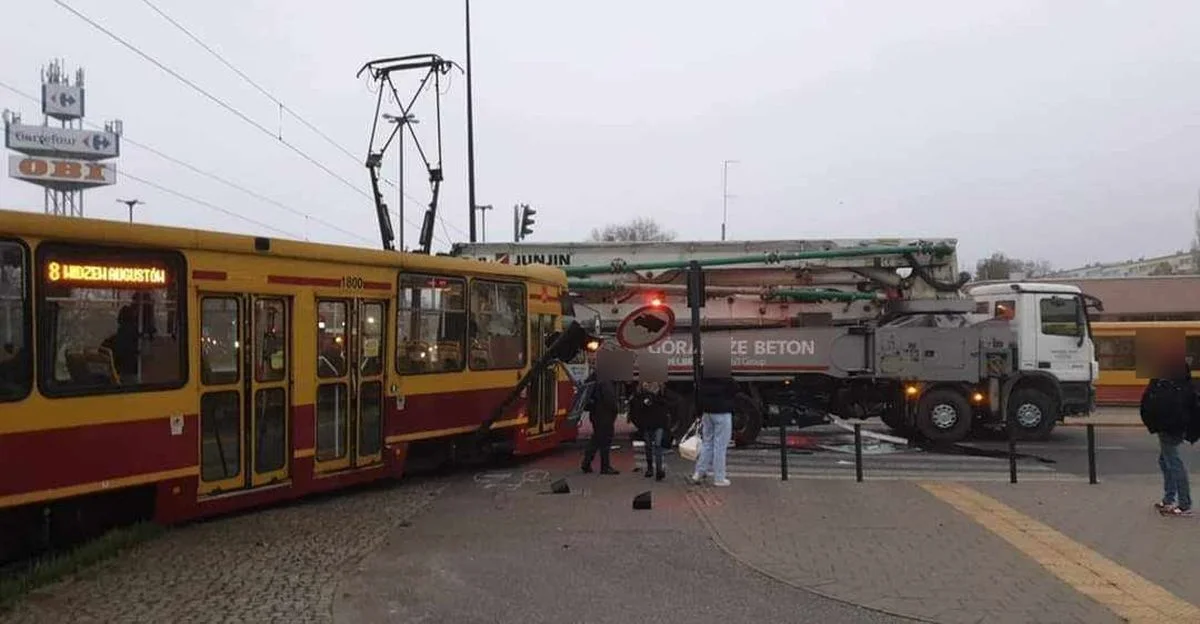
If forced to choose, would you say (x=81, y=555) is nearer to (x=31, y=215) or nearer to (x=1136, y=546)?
(x=31, y=215)

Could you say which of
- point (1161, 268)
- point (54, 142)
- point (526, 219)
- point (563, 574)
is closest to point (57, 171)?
point (54, 142)

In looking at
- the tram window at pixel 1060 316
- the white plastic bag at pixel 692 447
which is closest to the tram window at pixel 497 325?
the white plastic bag at pixel 692 447

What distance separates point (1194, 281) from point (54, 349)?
4844 centimetres

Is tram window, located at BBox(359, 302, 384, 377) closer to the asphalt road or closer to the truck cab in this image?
the asphalt road

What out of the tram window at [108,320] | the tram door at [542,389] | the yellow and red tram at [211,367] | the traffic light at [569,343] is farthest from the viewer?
the tram door at [542,389]

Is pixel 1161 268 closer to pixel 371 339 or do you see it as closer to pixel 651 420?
pixel 651 420

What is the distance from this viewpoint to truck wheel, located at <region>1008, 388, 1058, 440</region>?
15.3m

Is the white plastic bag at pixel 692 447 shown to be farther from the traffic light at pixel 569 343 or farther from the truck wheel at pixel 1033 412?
the truck wheel at pixel 1033 412

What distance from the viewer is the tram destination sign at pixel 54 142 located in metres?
91.8

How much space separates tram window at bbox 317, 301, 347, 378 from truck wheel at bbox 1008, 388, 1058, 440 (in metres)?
11.5

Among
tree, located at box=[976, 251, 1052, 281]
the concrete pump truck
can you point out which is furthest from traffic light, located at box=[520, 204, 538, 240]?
tree, located at box=[976, 251, 1052, 281]

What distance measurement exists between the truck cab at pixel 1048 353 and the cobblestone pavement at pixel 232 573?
11.4m

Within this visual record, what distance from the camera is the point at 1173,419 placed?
8578mm

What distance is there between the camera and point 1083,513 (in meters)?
8.79
